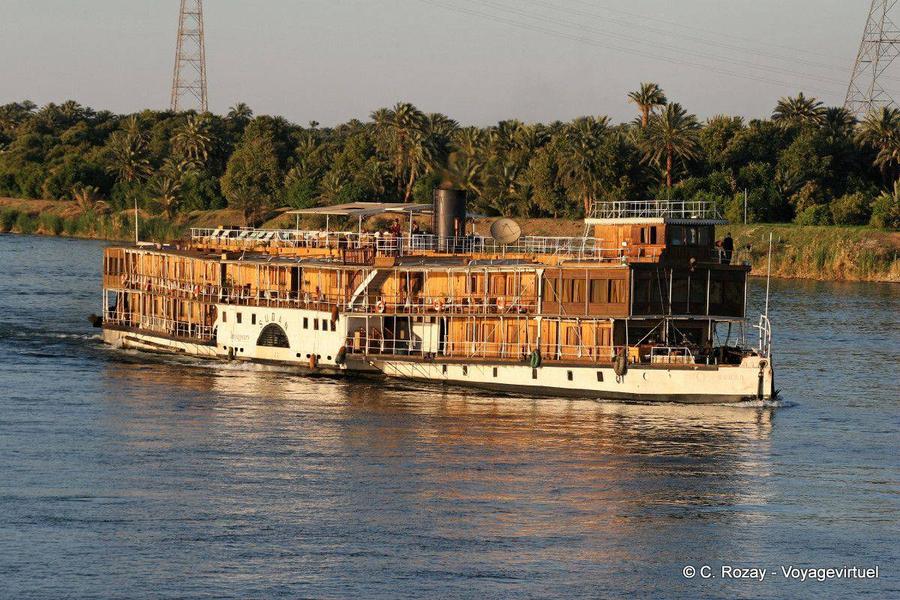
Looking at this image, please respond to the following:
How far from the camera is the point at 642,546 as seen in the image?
39.0m

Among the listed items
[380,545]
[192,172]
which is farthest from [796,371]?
[192,172]

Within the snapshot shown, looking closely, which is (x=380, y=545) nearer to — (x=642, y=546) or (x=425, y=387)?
(x=642, y=546)

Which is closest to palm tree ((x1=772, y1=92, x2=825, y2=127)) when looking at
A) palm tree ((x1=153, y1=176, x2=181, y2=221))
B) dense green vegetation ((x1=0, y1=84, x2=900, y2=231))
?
dense green vegetation ((x1=0, y1=84, x2=900, y2=231))

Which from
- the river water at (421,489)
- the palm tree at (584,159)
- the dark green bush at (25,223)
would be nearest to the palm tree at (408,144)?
the palm tree at (584,159)

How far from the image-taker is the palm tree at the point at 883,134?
129125 mm

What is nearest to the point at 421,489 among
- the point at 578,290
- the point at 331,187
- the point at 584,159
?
the point at 578,290

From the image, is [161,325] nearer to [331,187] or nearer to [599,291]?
[599,291]

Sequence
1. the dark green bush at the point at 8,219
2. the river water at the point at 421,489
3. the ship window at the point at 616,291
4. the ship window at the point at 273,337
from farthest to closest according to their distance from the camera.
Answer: the dark green bush at the point at 8,219 < the ship window at the point at 273,337 < the ship window at the point at 616,291 < the river water at the point at 421,489

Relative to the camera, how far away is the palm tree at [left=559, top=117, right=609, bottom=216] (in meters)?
128

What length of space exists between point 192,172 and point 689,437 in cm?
12226

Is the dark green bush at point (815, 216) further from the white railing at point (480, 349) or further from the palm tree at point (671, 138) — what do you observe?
the white railing at point (480, 349)

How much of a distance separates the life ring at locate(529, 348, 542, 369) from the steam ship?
0.06 meters

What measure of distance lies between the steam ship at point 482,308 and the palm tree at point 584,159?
56.9m

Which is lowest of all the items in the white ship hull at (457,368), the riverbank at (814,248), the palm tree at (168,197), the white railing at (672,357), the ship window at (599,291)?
the white ship hull at (457,368)
